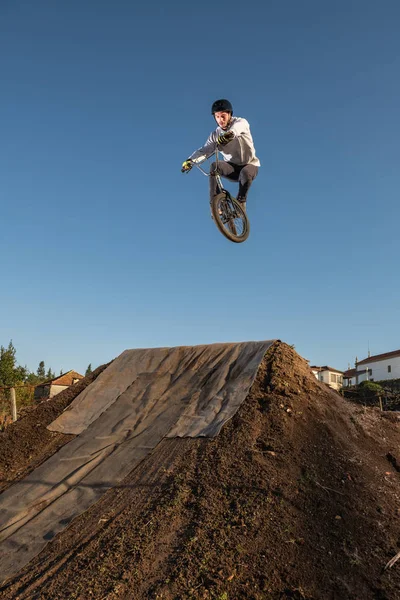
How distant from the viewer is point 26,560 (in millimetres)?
5570

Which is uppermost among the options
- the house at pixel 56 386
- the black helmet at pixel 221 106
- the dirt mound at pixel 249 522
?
the black helmet at pixel 221 106

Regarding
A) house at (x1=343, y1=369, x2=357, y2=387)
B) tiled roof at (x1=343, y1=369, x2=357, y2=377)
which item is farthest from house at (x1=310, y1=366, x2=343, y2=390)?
tiled roof at (x1=343, y1=369, x2=357, y2=377)

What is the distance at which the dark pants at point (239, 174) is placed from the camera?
297 inches

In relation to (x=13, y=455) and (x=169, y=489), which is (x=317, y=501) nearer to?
(x=169, y=489)

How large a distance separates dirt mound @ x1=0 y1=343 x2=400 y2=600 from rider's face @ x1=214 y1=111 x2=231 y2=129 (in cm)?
484

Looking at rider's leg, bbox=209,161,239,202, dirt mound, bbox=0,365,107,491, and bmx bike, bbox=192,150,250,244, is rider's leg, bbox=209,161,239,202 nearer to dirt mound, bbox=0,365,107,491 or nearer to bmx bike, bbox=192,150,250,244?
bmx bike, bbox=192,150,250,244

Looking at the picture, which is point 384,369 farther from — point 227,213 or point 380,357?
point 227,213

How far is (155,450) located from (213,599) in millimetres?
3351

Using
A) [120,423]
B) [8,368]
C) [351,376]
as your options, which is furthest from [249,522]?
[351,376]

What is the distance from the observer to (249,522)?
5387 mm

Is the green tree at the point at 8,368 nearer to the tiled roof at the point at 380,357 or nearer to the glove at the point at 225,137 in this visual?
the glove at the point at 225,137

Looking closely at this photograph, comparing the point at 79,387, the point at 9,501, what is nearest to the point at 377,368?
the point at 79,387

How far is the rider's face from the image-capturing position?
6.57m

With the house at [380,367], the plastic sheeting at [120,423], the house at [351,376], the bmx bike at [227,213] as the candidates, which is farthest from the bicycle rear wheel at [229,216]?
the house at [351,376]
